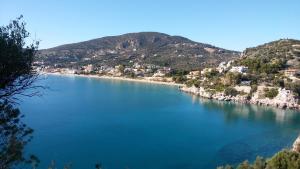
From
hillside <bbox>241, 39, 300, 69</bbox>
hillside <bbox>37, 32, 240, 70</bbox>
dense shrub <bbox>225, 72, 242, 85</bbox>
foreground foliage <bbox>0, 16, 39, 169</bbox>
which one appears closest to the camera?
foreground foliage <bbox>0, 16, 39, 169</bbox>

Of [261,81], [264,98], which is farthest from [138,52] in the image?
[264,98]

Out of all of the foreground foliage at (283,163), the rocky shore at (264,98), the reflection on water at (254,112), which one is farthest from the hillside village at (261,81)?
the foreground foliage at (283,163)

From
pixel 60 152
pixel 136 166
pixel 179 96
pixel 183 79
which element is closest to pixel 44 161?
pixel 60 152

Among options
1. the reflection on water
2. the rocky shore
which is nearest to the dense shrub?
the rocky shore

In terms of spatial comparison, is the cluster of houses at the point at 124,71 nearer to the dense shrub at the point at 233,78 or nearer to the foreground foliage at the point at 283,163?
the dense shrub at the point at 233,78

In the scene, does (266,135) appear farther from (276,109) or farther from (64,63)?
(64,63)

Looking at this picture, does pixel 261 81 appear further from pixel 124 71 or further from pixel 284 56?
pixel 124 71

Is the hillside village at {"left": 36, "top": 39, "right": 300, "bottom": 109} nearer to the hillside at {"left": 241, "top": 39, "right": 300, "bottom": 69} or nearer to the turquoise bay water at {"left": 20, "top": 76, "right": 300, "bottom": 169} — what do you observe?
the hillside at {"left": 241, "top": 39, "right": 300, "bottom": 69}
